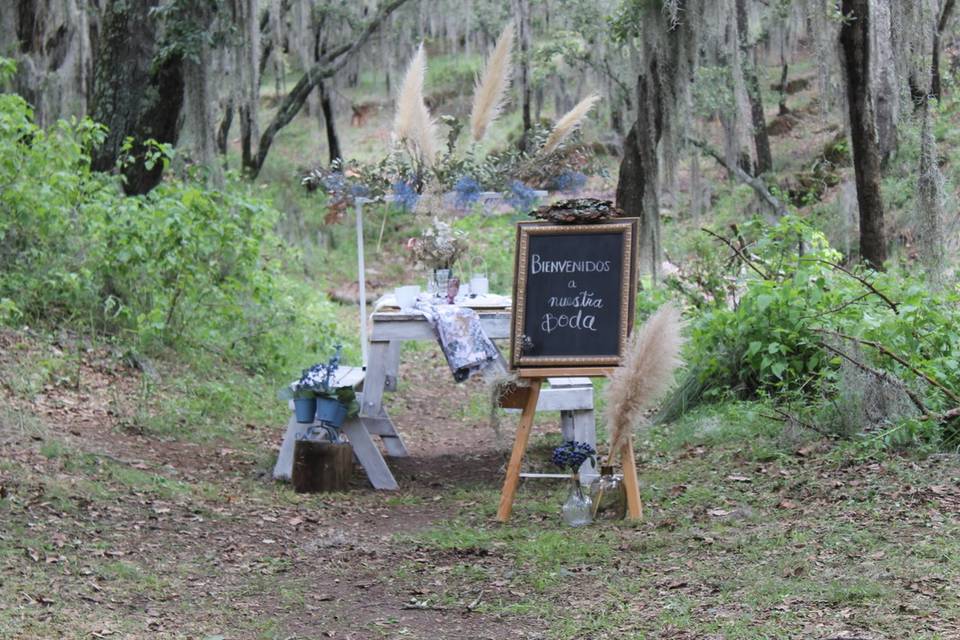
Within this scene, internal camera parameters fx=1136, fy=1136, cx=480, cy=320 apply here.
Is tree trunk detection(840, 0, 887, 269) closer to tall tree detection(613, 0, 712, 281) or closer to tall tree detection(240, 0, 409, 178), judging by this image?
tall tree detection(613, 0, 712, 281)

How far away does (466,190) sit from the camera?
7848mm

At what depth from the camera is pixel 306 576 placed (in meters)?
4.81

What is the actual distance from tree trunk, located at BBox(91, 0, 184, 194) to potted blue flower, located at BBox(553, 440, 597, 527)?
6.46m

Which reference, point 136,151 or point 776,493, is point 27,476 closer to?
point 776,493

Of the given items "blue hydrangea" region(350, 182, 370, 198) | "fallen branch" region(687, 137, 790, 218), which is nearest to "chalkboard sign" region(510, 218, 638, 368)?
"blue hydrangea" region(350, 182, 370, 198)

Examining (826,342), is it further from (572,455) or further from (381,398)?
(381,398)

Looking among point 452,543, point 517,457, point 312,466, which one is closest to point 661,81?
point 312,466

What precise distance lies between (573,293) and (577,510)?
107 cm

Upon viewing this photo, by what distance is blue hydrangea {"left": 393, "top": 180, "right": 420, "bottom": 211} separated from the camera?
7855 millimetres

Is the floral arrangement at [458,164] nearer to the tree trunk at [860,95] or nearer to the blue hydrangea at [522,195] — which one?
the blue hydrangea at [522,195]

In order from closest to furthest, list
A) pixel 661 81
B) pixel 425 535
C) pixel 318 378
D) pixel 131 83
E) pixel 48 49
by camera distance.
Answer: pixel 425 535 < pixel 318 378 < pixel 661 81 < pixel 131 83 < pixel 48 49

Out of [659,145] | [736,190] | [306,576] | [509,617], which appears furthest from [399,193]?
[736,190]

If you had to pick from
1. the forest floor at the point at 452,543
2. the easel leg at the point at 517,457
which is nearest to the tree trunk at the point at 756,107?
the forest floor at the point at 452,543

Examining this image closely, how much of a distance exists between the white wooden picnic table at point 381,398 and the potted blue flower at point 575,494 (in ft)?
2.89
